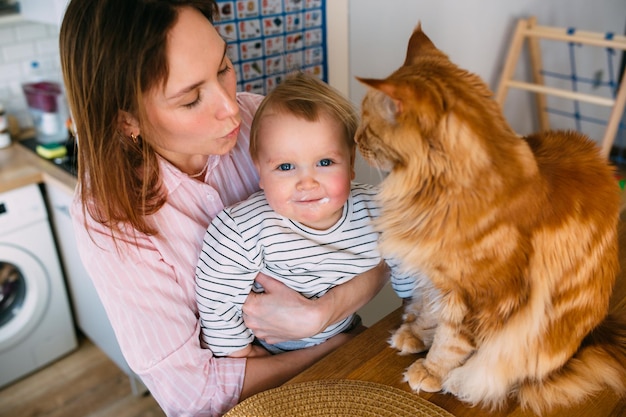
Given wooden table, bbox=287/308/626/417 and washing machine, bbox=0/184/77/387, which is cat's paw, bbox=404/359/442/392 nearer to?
wooden table, bbox=287/308/626/417

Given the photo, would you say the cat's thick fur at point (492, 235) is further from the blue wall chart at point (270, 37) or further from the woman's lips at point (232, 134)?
the blue wall chart at point (270, 37)

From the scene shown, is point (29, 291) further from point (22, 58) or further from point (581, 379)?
point (581, 379)

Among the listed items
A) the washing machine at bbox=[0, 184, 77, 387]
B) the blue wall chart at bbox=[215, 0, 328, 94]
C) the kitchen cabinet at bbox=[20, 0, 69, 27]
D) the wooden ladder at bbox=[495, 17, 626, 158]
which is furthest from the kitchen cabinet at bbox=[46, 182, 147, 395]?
the wooden ladder at bbox=[495, 17, 626, 158]

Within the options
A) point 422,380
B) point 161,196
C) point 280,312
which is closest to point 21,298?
point 161,196

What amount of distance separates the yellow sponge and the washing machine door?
41cm

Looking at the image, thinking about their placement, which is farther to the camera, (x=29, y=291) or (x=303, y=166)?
(x=29, y=291)

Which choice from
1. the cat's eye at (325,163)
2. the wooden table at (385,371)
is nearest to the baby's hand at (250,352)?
the wooden table at (385,371)

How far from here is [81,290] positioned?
2.33 m

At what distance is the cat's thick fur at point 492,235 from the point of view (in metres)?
0.74

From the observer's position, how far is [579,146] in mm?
881

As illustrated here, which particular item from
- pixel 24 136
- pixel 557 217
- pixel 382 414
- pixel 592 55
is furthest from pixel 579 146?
pixel 592 55

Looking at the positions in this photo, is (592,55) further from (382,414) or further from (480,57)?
(382,414)

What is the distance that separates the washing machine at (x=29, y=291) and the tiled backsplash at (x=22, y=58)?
2.12 ft

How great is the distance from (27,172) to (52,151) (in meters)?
0.14
